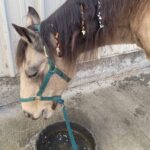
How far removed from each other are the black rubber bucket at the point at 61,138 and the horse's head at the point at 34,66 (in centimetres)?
46

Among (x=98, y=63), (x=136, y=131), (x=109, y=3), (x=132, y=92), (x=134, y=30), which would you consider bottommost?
(x=136, y=131)

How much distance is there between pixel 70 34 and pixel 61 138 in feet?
3.29

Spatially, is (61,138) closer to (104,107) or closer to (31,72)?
(104,107)

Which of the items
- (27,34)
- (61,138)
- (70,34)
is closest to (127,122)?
(61,138)

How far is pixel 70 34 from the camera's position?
Result: 1621 millimetres

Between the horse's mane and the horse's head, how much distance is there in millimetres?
53

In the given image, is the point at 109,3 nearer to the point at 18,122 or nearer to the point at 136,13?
the point at 136,13

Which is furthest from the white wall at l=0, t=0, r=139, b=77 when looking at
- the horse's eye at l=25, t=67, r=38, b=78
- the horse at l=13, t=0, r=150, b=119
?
the horse's eye at l=25, t=67, r=38, b=78

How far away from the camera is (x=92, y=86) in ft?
10.0

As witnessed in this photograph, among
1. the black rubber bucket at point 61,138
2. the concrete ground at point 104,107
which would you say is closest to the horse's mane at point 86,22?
the concrete ground at point 104,107

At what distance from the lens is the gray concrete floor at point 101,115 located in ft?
7.88

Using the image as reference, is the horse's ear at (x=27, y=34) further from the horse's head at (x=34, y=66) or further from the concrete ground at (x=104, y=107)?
the concrete ground at (x=104, y=107)

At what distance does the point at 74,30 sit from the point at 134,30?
397mm

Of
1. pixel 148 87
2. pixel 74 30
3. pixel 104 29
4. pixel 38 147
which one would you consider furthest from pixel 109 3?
pixel 148 87
